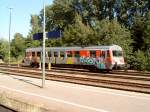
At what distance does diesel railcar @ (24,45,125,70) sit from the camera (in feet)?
104

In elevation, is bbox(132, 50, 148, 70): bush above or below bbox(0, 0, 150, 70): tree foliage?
below

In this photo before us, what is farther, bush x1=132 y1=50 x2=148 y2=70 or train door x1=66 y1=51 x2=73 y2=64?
train door x1=66 y1=51 x2=73 y2=64

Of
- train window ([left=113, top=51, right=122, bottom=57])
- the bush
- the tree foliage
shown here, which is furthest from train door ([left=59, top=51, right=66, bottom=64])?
the bush

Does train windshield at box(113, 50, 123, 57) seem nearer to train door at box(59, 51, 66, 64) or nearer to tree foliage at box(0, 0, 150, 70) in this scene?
tree foliage at box(0, 0, 150, 70)

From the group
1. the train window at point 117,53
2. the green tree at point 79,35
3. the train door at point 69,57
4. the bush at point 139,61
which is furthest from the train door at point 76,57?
the green tree at point 79,35

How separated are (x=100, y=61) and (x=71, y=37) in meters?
21.9

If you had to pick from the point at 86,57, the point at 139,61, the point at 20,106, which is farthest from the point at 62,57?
the point at 20,106

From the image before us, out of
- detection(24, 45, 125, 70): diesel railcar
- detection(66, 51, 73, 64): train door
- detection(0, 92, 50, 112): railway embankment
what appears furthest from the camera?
detection(66, 51, 73, 64): train door

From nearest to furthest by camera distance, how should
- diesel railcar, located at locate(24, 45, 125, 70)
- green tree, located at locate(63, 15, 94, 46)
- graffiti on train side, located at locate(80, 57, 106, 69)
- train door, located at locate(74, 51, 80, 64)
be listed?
diesel railcar, located at locate(24, 45, 125, 70), graffiti on train side, located at locate(80, 57, 106, 69), train door, located at locate(74, 51, 80, 64), green tree, located at locate(63, 15, 94, 46)

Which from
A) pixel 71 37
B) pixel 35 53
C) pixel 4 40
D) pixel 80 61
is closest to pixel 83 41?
pixel 71 37

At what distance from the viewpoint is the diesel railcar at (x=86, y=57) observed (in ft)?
104

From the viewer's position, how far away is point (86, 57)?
34.1 metres

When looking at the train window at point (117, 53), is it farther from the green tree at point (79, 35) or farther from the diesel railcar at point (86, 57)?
the green tree at point (79, 35)

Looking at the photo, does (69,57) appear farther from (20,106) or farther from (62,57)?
(20,106)
